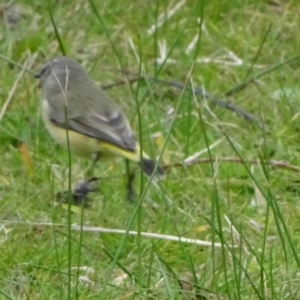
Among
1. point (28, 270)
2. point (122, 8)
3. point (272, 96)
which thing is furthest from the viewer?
point (122, 8)

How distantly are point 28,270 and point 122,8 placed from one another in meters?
3.25

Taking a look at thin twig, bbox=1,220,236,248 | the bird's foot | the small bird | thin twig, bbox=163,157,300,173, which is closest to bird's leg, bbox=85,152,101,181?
the small bird

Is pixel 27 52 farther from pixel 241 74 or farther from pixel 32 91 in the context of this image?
pixel 241 74

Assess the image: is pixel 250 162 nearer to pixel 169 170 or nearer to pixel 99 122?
pixel 169 170

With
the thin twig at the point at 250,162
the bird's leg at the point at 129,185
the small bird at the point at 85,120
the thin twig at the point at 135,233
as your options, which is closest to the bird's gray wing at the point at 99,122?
the small bird at the point at 85,120

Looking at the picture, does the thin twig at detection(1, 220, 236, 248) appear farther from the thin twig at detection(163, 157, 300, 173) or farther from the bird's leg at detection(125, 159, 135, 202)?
the thin twig at detection(163, 157, 300, 173)

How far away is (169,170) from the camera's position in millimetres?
5027

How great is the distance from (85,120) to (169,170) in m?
0.45

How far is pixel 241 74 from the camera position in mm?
6129

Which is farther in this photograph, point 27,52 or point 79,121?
point 27,52

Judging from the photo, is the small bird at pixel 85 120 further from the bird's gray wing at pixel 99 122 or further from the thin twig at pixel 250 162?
the thin twig at pixel 250 162

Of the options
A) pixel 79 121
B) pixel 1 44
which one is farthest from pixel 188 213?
pixel 1 44

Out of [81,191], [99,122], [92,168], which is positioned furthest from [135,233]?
[99,122]

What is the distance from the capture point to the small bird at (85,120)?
483 centimetres
